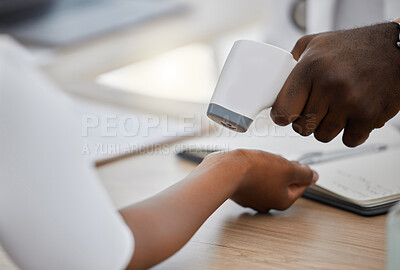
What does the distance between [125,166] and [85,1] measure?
1.99 m

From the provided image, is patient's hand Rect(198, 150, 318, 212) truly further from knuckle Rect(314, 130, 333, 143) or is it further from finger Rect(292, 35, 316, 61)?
finger Rect(292, 35, 316, 61)

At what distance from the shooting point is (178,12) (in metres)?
2.76

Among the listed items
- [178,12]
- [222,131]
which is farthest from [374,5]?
[178,12]

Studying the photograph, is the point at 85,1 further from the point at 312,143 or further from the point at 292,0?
the point at 312,143

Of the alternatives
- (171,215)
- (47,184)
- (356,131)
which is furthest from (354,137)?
(47,184)

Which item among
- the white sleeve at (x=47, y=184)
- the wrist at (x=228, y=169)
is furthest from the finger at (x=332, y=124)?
the white sleeve at (x=47, y=184)

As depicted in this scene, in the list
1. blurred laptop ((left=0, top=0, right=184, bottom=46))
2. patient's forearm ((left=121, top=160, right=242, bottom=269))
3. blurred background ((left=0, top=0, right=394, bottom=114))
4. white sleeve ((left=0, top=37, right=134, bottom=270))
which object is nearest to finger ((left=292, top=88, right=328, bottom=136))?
patient's forearm ((left=121, top=160, right=242, bottom=269))

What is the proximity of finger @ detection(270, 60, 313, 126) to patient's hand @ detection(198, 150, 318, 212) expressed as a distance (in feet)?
0.16

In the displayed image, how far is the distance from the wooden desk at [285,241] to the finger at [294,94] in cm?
12

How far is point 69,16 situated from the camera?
2.70 m

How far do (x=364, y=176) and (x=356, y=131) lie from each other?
0.30ft

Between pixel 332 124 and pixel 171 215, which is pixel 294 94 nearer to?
pixel 332 124

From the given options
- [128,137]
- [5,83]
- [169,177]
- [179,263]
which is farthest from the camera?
[128,137]

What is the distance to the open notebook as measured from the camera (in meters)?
0.67
